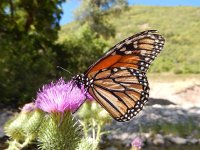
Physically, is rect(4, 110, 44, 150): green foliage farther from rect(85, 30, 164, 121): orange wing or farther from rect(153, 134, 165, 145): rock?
rect(153, 134, 165, 145): rock

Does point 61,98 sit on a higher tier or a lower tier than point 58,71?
lower

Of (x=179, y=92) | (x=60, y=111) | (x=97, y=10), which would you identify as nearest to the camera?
(x=60, y=111)

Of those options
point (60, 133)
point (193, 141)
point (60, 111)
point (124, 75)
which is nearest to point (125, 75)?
point (124, 75)

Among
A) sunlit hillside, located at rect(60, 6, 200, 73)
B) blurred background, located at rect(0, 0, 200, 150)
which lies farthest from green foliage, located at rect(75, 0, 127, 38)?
blurred background, located at rect(0, 0, 200, 150)

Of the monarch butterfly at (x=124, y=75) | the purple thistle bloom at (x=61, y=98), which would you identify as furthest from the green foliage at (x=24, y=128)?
the purple thistle bloom at (x=61, y=98)

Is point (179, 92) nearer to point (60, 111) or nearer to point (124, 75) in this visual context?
point (124, 75)

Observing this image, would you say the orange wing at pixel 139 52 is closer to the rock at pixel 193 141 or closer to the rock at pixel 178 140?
the rock at pixel 178 140
